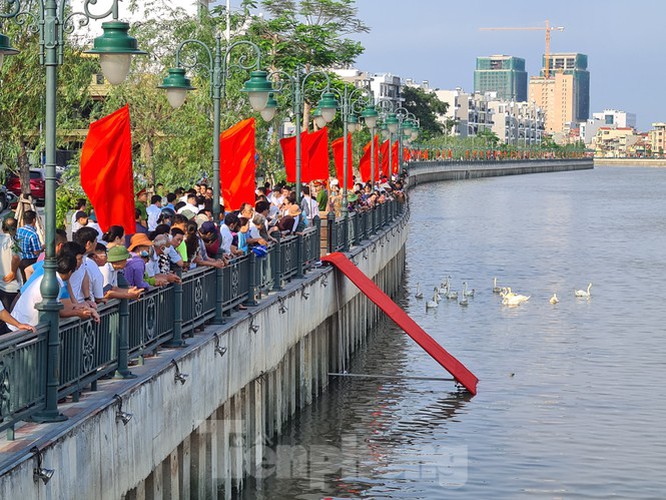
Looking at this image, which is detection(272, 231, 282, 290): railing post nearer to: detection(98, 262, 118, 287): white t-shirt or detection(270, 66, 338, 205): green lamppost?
detection(270, 66, 338, 205): green lamppost

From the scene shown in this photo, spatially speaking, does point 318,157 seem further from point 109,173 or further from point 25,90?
point 109,173

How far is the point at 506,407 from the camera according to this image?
27672 mm

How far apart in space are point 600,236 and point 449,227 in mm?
9189

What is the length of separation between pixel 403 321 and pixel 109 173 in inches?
610

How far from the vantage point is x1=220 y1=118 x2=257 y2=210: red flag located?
25.5 metres

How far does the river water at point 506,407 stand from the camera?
854 inches

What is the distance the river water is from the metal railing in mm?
2830

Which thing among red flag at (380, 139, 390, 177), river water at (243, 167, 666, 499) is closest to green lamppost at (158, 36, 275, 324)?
river water at (243, 167, 666, 499)

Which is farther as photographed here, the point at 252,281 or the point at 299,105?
the point at 299,105

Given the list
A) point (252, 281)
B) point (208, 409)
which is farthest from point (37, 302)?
point (252, 281)

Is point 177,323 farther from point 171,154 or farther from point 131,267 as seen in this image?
point 171,154

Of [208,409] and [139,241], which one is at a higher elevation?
[139,241]

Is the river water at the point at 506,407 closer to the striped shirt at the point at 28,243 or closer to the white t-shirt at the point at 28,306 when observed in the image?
the striped shirt at the point at 28,243

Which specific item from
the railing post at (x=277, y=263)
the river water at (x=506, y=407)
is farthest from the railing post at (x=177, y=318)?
the railing post at (x=277, y=263)
